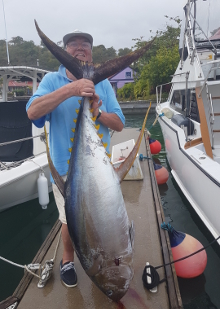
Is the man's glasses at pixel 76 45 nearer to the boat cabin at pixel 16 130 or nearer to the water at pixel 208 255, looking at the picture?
the water at pixel 208 255

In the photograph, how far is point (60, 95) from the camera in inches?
62.2

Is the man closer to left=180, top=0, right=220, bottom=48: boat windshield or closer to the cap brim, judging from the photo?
the cap brim

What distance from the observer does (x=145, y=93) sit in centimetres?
2305

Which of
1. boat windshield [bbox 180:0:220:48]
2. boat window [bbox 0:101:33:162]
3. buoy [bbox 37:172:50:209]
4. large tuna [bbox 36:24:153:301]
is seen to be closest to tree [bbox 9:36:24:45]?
boat window [bbox 0:101:33:162]

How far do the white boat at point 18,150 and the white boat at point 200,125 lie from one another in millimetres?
2566

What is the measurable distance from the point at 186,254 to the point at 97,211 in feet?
5.45

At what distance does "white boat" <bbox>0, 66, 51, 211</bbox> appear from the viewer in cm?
449

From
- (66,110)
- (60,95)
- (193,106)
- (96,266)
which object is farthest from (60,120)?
(193,106)

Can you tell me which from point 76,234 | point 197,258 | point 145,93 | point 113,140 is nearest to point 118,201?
point 76,234

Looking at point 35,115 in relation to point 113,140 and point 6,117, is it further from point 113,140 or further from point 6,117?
point 113,140

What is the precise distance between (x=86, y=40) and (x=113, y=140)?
6.03 metres

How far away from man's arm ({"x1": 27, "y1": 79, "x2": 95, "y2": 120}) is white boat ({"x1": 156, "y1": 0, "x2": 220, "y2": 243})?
6.66ft

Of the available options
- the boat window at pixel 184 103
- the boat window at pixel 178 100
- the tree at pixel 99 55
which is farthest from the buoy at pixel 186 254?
the boat window at pixel 178 100

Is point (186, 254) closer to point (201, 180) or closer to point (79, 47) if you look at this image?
point (201, 180)
